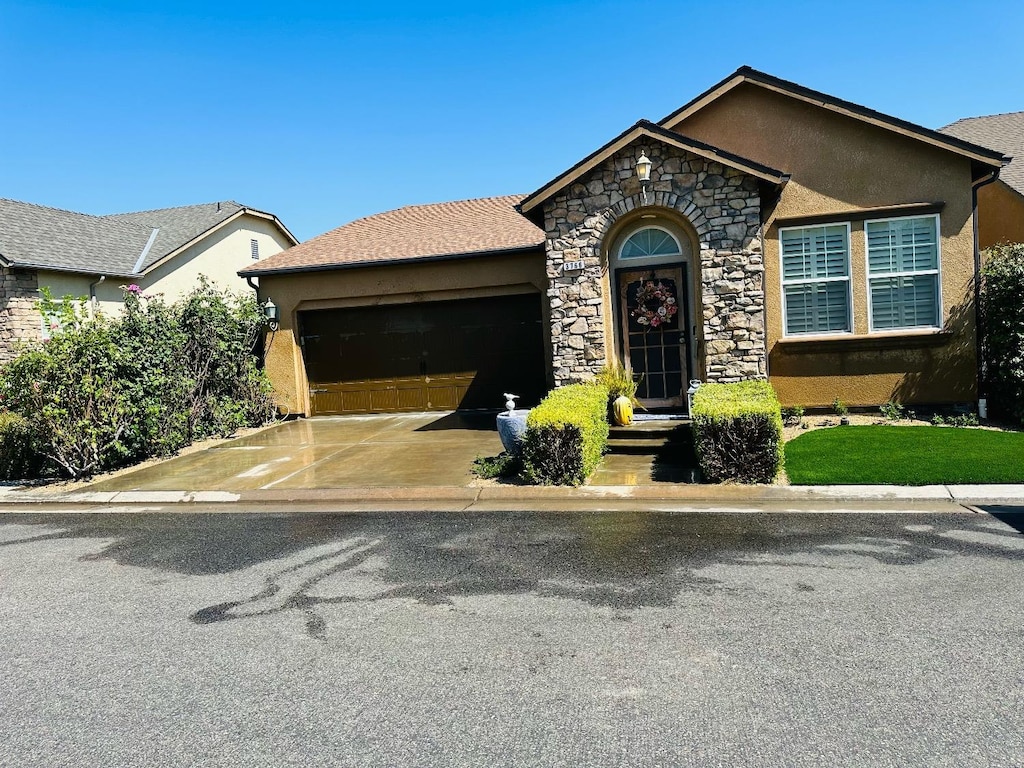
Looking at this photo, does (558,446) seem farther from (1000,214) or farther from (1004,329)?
(1000,214)

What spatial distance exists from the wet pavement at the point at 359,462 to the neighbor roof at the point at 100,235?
23.0ft

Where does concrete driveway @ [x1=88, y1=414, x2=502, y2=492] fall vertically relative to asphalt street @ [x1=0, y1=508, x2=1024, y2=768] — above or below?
above

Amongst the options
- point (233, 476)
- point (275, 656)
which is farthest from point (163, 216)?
point (275, 656)

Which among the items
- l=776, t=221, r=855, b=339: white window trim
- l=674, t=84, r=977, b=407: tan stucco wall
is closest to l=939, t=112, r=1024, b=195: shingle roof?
l=674, t=84, r=977, b=407: tan stucco wall

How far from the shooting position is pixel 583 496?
8.29 m

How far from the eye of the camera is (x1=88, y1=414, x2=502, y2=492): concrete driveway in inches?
380

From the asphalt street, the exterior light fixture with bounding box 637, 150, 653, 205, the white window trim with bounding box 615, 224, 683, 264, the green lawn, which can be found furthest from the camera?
the white window trim with bounding box 615, 224, 683, 264

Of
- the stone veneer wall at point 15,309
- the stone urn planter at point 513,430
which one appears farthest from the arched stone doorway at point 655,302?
the stone veneer wall at point 15,309

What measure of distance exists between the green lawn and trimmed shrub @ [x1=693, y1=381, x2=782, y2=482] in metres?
0.41

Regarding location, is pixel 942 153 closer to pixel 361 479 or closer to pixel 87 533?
pixel 361 479

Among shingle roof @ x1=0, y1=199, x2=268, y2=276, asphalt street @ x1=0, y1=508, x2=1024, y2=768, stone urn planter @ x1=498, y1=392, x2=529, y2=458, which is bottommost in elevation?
asphalt street @ x1=0, y1=508, x2=1024, y2=768

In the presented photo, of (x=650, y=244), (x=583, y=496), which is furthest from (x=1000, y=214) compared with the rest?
(x=583, y=496)

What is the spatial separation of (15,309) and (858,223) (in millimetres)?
16190

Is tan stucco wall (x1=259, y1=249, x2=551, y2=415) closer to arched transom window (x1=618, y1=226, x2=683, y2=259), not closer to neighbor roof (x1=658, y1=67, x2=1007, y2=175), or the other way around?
arched transom window (x1=618, y1=226, x2=683, y2=259)
